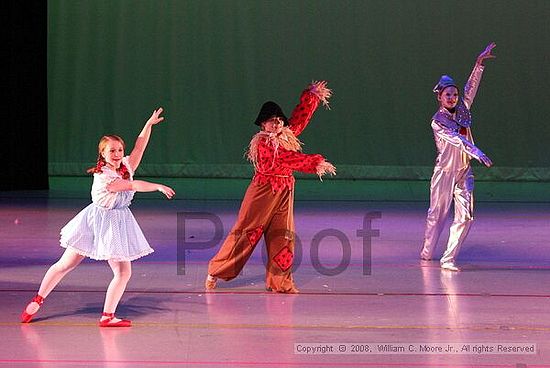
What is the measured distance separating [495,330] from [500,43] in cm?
1071

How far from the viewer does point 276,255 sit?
8.20 meters

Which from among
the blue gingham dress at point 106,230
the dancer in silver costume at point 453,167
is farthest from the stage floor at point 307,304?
the blue gingham dress at point 106,230

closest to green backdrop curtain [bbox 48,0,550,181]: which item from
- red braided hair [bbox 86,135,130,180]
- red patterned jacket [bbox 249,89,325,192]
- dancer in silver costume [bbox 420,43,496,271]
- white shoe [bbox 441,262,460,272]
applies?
dancer in silver costume [bbox 420,43,496,271]

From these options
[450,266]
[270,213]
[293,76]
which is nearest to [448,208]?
[450,266]

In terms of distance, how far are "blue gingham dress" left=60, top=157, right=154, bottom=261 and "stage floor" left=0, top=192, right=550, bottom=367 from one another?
459 mm

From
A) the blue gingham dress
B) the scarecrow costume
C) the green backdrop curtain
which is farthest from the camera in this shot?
the green backdrop curtain

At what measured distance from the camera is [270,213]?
8.24 metres

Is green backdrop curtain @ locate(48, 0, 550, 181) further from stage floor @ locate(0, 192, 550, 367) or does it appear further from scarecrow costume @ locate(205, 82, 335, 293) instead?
scarecrow costume @ locate(205, 82, 335, 293)

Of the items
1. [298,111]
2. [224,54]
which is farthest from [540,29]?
[298,111]

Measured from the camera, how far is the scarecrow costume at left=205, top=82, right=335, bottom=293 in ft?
26.8

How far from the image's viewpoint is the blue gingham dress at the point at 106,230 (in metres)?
6.99

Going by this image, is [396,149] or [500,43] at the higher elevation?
[500,43]

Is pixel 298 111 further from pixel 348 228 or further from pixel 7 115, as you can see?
pixel 7 115

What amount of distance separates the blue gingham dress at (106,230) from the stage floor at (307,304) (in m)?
0.46
